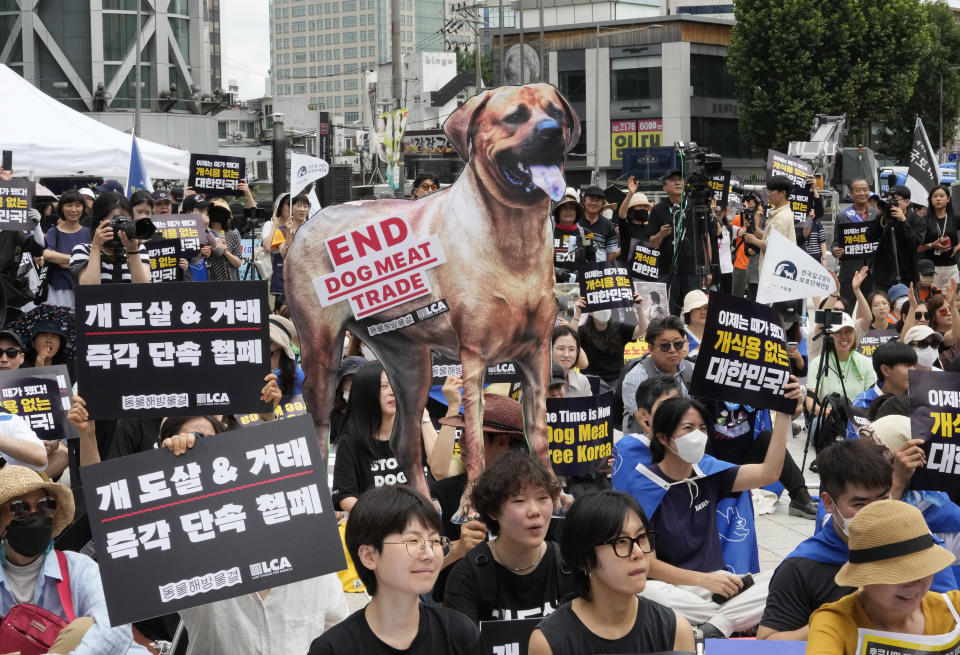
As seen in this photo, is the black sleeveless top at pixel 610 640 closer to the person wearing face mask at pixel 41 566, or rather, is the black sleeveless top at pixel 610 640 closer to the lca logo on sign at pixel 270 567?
the lca logo on sign at pixel 270 567

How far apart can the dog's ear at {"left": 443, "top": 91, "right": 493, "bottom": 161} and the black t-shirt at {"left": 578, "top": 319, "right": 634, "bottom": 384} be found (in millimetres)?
2735

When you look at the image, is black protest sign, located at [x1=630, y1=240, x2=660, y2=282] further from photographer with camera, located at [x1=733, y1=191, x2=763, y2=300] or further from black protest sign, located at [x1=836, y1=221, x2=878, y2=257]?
photographer with camera, located at [x1=733, y1=191, x2=763, y2=300]

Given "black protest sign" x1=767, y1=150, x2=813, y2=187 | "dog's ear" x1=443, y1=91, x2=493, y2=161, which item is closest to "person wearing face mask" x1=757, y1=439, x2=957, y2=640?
"dog's ear" x1=443, y1=91, x2=493, y2=161

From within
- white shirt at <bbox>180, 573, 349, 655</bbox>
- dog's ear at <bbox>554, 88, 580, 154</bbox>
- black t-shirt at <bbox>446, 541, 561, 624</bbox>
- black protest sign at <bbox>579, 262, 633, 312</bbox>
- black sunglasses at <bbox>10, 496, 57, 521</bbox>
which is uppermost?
dog's ear at <bbox>554, 88, 580, 154</bbox>

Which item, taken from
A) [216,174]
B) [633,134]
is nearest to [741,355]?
[216,174]

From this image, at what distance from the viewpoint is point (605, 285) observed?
849 cm

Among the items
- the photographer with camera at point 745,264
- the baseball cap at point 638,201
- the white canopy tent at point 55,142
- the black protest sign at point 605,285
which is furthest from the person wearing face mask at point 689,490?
the white canopy tent at point 55,142

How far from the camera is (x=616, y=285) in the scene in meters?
8.50

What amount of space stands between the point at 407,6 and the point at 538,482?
19231cm

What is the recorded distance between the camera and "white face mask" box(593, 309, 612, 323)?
8844mm

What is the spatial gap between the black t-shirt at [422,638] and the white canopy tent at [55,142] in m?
14.0

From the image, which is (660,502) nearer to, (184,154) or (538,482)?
(538,482)

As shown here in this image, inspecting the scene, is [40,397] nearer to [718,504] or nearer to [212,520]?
[212,520]

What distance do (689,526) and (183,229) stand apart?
6764 mm
